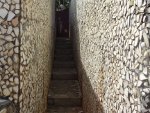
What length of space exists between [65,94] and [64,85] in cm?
69

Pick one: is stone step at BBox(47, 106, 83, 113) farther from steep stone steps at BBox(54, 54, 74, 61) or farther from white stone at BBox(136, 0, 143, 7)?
white stone at BBox(136, 0, 143, 7)

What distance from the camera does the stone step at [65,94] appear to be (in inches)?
275

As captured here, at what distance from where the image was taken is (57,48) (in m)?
10.6

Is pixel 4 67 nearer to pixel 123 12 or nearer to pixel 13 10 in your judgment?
pixel 13 10

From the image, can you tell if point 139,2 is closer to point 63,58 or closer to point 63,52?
point 63,58

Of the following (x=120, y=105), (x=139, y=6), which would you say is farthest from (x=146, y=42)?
(x=120, y=105)

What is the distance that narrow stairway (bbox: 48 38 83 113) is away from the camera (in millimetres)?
6953

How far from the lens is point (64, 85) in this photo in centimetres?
792

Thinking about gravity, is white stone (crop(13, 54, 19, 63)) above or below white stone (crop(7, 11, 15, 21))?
below

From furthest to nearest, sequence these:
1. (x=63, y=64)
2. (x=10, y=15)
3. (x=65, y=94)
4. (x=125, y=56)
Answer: (x=63, y=64) < (x=65, y=94) < (x=10, y=15) < (x=125, y=56)

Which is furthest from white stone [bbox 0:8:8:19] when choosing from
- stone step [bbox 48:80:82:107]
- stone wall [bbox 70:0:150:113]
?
stone step [bbox 48:80:82:107]

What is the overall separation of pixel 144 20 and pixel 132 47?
0.32 meters

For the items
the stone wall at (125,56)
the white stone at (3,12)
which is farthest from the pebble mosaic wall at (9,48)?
the stone wall at (125,56)

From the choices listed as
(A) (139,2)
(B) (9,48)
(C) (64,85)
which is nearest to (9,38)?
(B) (9,48)
